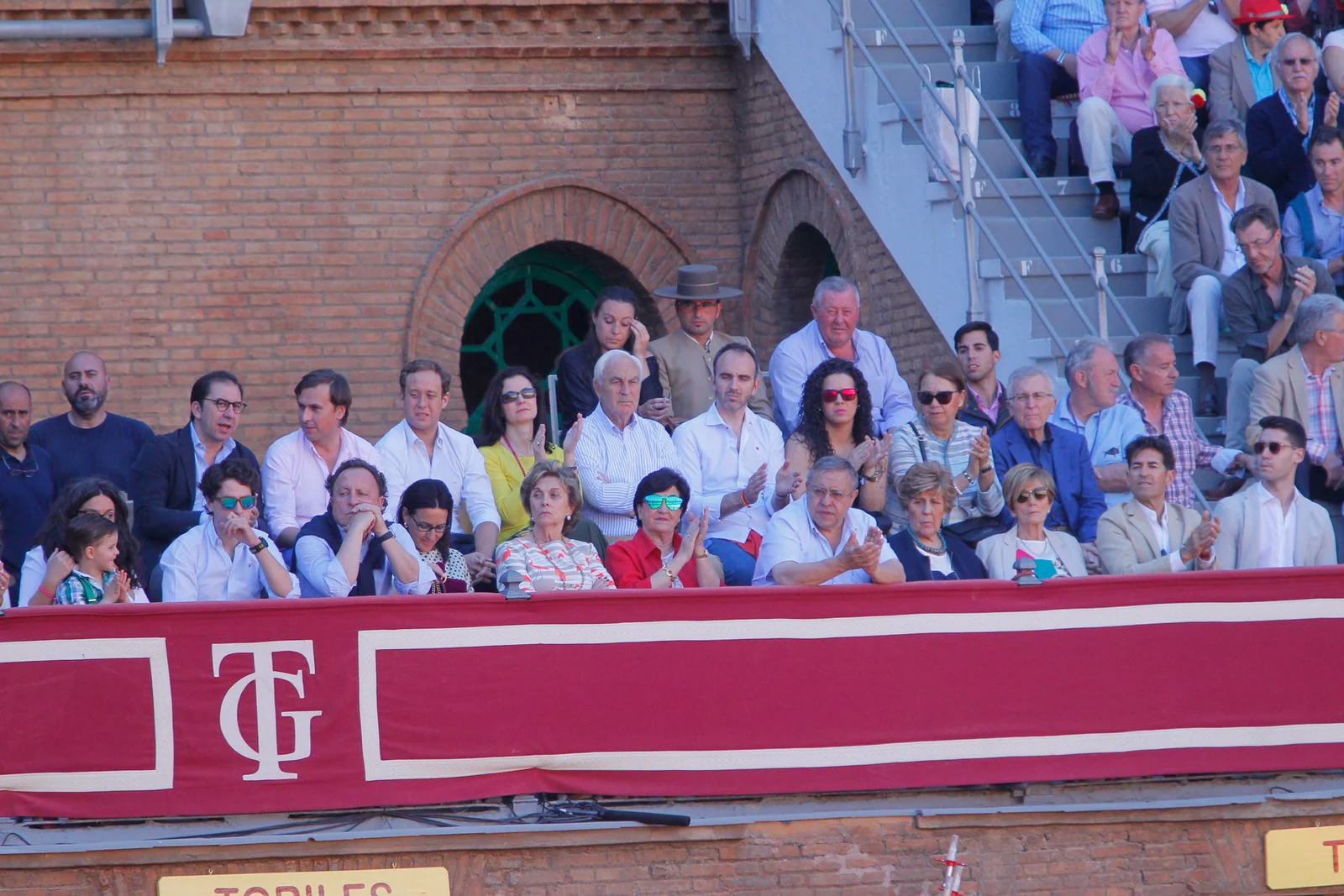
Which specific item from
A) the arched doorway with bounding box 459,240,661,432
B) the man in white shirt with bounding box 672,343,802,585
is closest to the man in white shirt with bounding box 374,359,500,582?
the man in white shirt with bounding box 672,343,802,585

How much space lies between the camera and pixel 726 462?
370 inches

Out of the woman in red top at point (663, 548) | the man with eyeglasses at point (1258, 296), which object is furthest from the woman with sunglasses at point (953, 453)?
the man with eyeglasses at point (1258, 296)

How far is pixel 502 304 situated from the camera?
47.5 feet

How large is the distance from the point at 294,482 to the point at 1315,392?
5.17 meters

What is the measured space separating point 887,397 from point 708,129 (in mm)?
4581

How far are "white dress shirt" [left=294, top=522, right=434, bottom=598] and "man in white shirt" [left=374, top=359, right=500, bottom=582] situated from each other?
736 millimetres

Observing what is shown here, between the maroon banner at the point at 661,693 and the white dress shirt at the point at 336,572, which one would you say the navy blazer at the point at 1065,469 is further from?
the white dress shirt at the point at 336,572

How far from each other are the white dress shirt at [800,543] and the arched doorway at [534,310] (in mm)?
5952

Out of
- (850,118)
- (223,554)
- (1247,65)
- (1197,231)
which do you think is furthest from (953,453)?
(1247,65)

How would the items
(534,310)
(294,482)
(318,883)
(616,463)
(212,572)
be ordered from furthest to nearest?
(534,310) < (616,463) < (294,482) < (212,572) < (318,883)

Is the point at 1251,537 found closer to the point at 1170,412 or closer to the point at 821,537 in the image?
the point at 1170,412

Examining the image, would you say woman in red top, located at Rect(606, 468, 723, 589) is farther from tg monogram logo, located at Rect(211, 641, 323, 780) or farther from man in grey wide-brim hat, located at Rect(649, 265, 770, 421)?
man in grey wide-brim hat, located at Rect(649, 265, 770, 421)

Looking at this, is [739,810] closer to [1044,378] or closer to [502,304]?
[1044,378]

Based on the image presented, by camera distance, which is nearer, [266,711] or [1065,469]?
[266,711]
